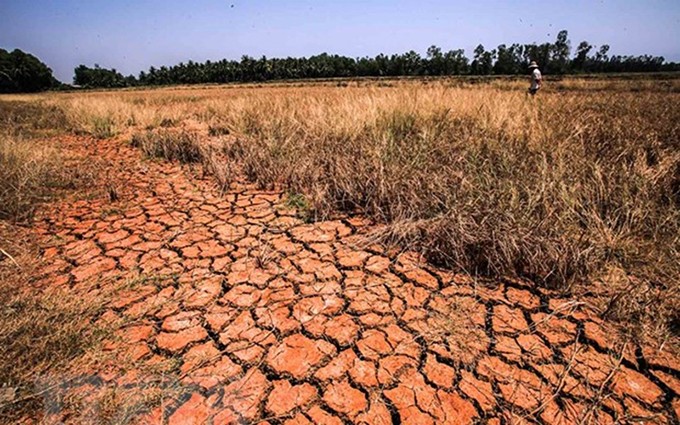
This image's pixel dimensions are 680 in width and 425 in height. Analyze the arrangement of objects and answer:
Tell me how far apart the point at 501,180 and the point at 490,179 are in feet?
0.54

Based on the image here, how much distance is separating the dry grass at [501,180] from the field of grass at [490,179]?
0.01 meters

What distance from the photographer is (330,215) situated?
2.77 meters

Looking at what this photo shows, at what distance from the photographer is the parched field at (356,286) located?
4.21 ft

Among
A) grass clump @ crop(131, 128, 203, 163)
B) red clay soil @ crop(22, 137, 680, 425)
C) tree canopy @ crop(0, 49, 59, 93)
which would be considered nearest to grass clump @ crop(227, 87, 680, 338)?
red clay soil @ crop(22, 137, 680, 425)

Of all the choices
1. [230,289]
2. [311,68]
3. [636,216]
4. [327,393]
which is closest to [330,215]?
[230,289]

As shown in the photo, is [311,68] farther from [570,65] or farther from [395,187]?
[395,187]

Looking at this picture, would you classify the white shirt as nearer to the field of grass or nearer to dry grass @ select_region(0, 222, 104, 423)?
the field of grass

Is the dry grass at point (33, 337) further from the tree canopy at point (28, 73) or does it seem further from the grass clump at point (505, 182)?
the tree canopy at point (28, 73)

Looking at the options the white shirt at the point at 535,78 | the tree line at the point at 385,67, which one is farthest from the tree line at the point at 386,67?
the white shirt at the point at 535,78

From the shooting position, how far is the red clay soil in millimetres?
A: 1261

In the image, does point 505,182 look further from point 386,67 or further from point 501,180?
point 386,67

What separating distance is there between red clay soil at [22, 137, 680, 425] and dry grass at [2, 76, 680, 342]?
24 centimetres

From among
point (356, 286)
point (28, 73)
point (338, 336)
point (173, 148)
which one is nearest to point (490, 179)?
point (356, 286)

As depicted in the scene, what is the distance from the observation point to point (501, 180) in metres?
2.59
